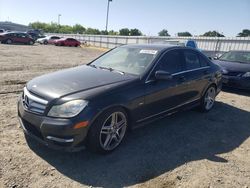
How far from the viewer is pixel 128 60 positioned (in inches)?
193

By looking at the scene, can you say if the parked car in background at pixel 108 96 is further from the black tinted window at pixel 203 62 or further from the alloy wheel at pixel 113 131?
the black tinted window at pixel 203 62

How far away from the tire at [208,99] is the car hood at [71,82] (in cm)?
269

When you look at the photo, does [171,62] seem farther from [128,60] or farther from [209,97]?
[209,97]

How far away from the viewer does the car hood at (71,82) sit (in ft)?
12.0

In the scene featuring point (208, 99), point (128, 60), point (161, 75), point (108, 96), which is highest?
point (128, 60)

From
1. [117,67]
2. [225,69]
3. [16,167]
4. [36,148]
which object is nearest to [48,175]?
[16,167]

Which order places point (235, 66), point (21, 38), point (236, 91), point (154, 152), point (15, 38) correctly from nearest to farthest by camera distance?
1. point (154, 152)
2. point (235, 66)
3. point (236, 91)
4. point (15, 38)
5. point (21, 38)

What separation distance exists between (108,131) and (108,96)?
549mm

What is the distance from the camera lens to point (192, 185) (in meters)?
3.37

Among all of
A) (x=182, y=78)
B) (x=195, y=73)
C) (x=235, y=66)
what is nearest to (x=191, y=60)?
(x=195, y=73)

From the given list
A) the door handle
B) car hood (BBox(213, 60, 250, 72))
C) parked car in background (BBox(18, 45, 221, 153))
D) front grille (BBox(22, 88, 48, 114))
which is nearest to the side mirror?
parked car in background (BBox(18, 45, 221, 153))

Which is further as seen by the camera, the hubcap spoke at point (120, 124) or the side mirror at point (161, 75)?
the side mirror at point (161, 75)

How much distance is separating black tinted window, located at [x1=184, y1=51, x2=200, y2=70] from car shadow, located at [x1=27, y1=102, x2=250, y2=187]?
3.87ft

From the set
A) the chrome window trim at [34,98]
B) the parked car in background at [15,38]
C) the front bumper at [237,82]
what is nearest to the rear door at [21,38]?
the parked car in background at [15,38]
